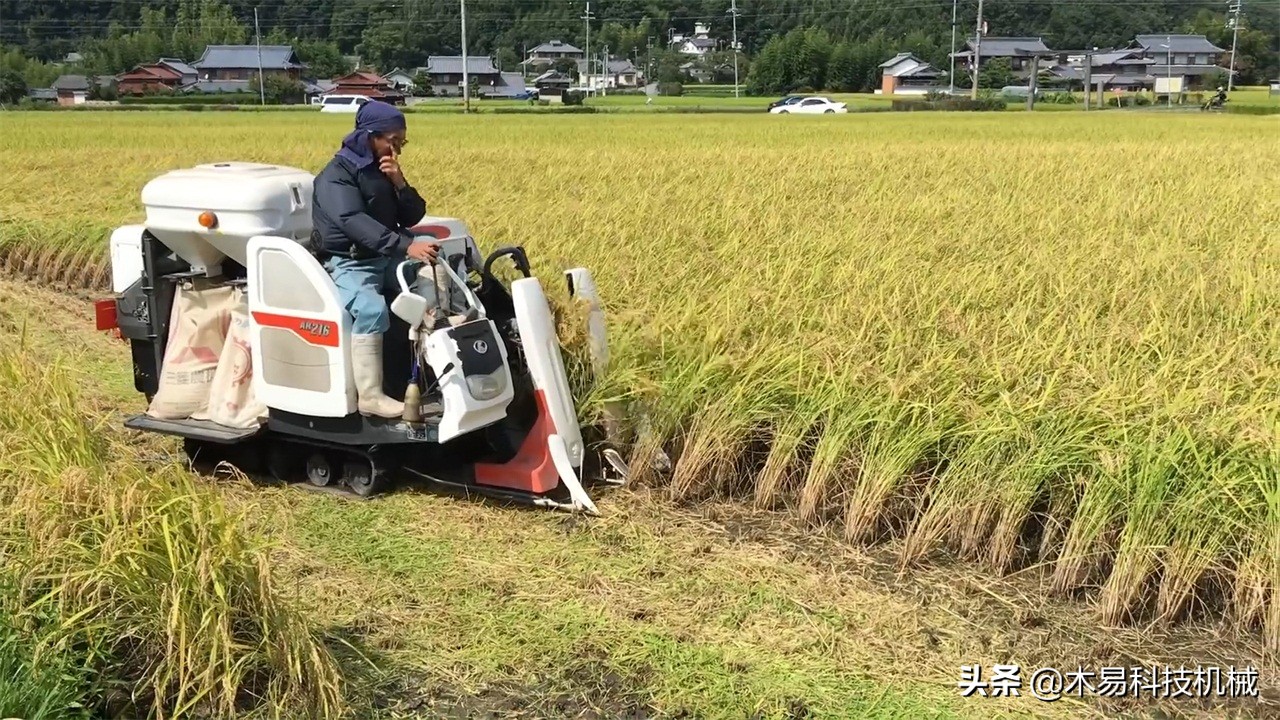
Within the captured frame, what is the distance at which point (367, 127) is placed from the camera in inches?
160

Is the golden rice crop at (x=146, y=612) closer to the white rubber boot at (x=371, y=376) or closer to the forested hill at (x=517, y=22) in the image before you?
the white rubber boot at (x=371, y=376)

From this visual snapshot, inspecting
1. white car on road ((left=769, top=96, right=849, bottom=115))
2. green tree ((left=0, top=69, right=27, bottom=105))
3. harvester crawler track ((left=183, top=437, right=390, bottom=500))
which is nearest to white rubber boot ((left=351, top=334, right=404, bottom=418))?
harvester crawler track ((left=183, top=437, right=390, bottom=500))

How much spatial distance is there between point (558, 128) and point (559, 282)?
20.5 m

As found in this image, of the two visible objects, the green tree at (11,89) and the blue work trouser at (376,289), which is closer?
the blue work trouser at (376,289)

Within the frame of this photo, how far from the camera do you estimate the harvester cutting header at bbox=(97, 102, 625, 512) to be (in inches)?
158

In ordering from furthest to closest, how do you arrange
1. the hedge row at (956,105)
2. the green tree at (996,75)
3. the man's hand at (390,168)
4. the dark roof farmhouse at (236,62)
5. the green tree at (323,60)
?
the green tree at (323,60), the dark roof farmhouse at (236,62), the green tree at (996,75), the hedge row at (956,105), the man's hand at (390,168)

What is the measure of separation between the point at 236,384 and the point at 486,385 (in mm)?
1256

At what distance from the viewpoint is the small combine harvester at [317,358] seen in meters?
4.00

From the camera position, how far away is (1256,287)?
17.4 feet

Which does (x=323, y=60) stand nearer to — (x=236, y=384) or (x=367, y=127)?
(x=236, y=384)

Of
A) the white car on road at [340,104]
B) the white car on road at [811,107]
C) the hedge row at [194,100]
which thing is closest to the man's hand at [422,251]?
the white car on road at [340,104]

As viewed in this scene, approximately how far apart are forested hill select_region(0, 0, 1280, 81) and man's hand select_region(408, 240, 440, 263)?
94.3m

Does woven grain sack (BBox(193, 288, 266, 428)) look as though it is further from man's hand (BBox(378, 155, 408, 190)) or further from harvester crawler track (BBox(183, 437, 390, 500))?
man's hand (BBox(378, 155, 408, 190))

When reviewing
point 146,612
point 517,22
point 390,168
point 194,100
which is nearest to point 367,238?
point 390,168
